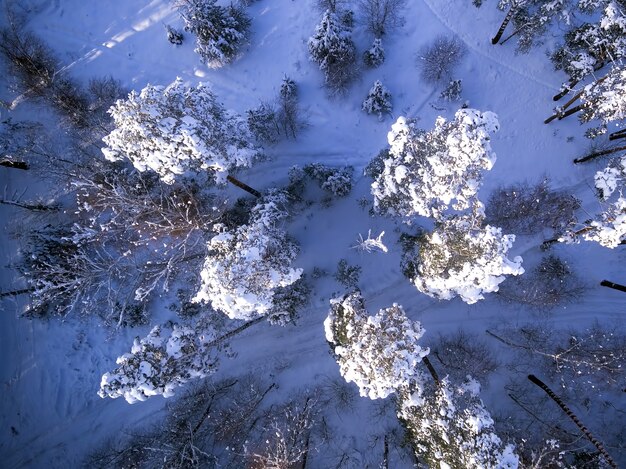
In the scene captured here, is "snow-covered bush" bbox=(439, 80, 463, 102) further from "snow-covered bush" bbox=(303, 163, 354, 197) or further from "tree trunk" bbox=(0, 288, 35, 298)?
"tree trunk" bbox=(0, 288, 35, 298)

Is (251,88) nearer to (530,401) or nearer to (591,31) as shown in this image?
(591,31)

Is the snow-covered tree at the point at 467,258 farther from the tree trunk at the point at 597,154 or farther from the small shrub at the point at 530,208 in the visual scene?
the tree trunk at the point at 597,154

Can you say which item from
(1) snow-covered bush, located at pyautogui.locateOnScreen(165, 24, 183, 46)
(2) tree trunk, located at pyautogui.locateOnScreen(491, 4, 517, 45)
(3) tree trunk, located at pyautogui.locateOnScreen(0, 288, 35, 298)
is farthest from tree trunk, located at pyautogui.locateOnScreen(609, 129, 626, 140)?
(3) tree trunk, located at pyautogui.locateOnScreen(0, 288, 35, 298)

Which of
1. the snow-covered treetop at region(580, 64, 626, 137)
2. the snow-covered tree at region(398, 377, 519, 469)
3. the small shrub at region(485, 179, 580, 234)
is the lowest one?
the snow-covered tree at region(398, 377, 519, 469)

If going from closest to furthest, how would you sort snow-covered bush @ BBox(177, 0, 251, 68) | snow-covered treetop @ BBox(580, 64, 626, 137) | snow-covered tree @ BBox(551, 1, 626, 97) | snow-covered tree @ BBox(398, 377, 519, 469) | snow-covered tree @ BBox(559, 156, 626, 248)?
snow-covered tree @ BBox(559, 156, 626, 248), snow-covered tree @ BBox(398, 377, 519, 469), snow-covered treetop @ BBox(580, 64, 626, 137), snow-covered tree @ BBox(551, 1, 626, 97), snow-covered bush @ BBox(177, 0, 251, 68)

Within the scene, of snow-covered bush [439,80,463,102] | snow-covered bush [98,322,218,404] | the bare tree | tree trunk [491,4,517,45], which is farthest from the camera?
the bare tree

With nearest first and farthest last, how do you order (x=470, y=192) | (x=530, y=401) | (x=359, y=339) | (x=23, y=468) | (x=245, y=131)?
(x=470, y=192) → (x=359, y=339) → (x=245, y=131) → (x=530, y=401) → (x=23, y=468)

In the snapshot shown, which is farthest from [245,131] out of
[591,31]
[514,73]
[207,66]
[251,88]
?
[591,31]
